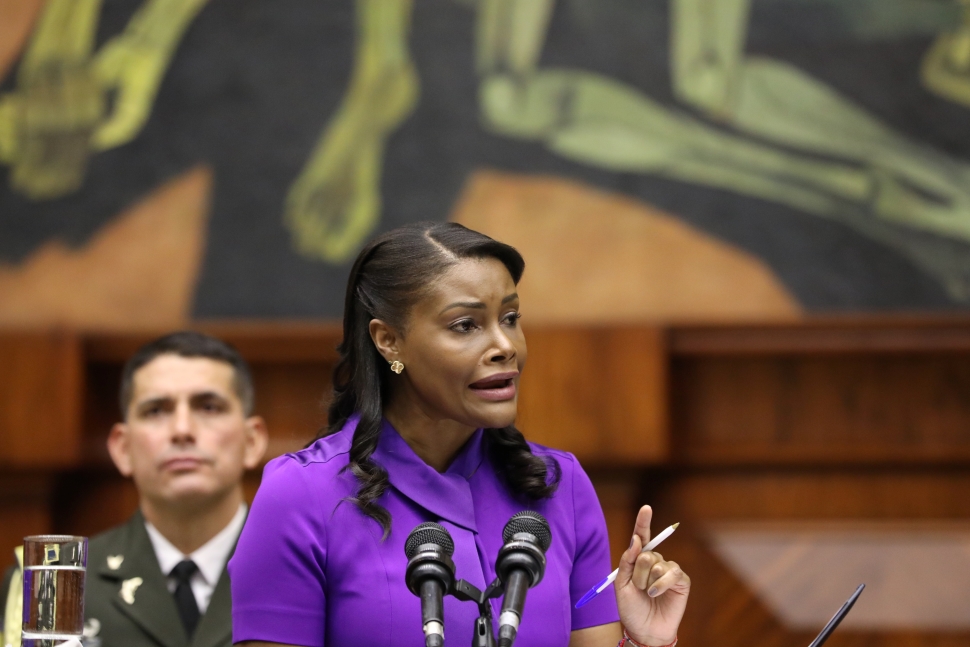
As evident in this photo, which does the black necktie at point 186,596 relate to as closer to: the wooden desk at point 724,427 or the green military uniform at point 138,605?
the green military uniform at point 138,605

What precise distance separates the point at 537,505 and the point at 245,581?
Result: 59 centimetres

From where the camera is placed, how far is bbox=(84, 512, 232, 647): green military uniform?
138 inches

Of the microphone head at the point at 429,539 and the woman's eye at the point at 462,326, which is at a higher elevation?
the woman's eye at the point at 462,326

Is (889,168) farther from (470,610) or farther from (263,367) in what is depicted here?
(470,610)

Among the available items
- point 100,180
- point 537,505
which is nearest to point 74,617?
point 537,505

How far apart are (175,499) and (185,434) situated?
0.20 m

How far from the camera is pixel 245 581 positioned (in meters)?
2.22

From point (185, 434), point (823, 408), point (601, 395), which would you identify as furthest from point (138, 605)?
point (823, 408)

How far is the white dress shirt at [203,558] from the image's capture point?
3.69 meters

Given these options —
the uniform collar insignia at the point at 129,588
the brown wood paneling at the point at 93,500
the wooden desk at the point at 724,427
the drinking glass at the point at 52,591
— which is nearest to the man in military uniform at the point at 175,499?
the uniform collar insignia at the point at 129,588

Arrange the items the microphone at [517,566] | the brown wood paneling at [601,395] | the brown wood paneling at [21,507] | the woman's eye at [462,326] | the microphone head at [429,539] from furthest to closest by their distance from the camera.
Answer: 1. the brown wood paneling at [21,507]
2. the brown wood paneling at [601,395]
3. the woman's eye at [462,326]
4. the microphone head at [429,539]
5. the microphone at [517,566]

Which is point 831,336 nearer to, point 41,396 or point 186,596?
point 186,596

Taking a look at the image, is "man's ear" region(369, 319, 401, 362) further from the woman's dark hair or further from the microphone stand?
the microphone stand

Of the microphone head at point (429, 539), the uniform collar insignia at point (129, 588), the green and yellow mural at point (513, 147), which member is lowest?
the uniform collar insignia at point (129, 588)
